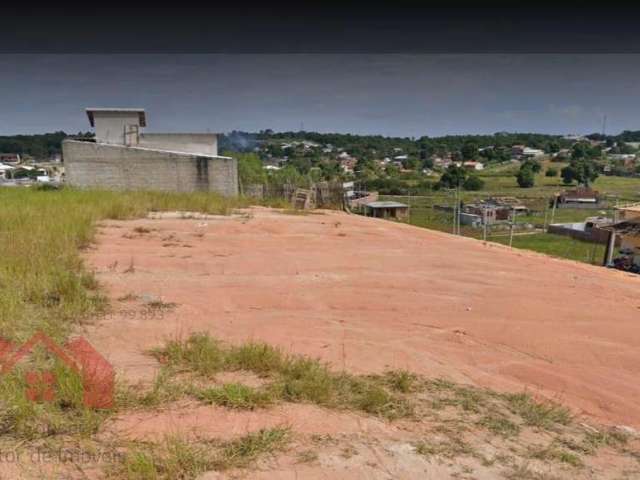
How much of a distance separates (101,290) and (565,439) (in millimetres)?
3420

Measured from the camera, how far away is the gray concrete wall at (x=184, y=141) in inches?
665

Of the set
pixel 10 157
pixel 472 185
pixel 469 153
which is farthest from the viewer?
pixel 469 153

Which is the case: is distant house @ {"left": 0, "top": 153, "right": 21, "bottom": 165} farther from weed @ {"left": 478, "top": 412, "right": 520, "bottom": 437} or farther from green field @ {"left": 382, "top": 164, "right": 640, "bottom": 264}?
weed @ {"left": 478, "top": 412, "right": 520, "bottom": 437}

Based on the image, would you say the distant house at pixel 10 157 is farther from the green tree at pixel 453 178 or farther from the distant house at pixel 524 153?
the distant house at pixel 524 153

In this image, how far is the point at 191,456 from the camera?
1.54m

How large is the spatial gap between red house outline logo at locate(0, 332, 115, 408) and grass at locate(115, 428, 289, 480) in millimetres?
436

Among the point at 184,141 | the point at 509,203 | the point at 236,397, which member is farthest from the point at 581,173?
the point at 236,397

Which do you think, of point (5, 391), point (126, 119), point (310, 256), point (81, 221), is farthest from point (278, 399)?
point (126, 119)

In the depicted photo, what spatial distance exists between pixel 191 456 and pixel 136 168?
13.9 meters

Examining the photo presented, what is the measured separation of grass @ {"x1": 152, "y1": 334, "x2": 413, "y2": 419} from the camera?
2.05 meters

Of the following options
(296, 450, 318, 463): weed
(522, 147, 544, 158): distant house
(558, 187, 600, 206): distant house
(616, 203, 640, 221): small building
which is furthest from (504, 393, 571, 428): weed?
(522, 147, 544, 158): distant house

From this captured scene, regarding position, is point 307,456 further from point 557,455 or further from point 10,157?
point 10,157

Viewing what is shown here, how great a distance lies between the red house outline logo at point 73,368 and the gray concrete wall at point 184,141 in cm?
1510

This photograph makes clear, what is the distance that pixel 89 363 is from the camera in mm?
2234
